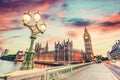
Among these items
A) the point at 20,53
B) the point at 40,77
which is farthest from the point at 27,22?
the point at 20,53

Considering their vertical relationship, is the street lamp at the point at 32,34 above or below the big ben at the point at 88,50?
below

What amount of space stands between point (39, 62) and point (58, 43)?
1856 cm

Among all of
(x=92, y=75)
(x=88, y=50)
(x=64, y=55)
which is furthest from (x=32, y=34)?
(x=88, y=50)

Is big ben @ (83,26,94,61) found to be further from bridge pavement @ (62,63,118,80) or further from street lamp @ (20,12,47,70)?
street lamp @ (20,12,47,70)

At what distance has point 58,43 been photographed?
108312 mm

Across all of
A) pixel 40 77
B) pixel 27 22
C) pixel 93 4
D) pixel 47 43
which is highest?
pixel 47 43

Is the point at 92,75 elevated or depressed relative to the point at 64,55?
depressed

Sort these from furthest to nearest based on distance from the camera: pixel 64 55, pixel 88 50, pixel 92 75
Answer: pixel 88 50 < pixel 64 55 < pixel 92 75

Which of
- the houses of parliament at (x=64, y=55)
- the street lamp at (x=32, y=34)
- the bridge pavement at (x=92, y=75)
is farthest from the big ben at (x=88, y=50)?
the street lamp at (x=32, y=34)

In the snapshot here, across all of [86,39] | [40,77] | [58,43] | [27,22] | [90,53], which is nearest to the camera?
[40,77]

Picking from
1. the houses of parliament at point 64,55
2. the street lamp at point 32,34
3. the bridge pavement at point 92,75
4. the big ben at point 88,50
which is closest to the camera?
the street lamp at point 32,34

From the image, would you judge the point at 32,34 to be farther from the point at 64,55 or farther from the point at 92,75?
the point at 64,55

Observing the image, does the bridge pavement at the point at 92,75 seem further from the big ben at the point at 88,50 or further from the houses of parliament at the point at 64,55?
the big ben at the point at 88,50

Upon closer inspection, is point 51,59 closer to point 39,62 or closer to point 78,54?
point 39,62
